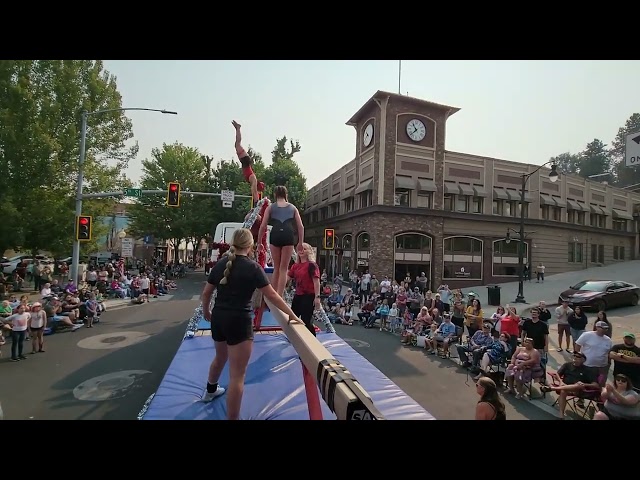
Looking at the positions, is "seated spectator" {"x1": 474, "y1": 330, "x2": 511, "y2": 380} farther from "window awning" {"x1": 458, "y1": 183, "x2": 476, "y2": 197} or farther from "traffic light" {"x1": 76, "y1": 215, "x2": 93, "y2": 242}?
"window awning" {"x1": 458, "y1": 183, "x2": 476, "y2": 197}

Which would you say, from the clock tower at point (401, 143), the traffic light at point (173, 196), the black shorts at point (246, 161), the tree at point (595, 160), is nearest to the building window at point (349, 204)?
the clock tower at point (401, 143)

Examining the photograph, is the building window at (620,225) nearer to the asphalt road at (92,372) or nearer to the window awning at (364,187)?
the window awning at (364,187)

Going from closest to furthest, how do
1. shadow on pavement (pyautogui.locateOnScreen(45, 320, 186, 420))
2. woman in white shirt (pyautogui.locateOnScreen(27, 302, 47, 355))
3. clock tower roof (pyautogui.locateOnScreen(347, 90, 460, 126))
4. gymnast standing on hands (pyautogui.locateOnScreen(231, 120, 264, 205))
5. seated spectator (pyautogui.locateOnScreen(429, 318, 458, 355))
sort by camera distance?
shadow on pavement (pyautogui.locateOnScreen(45, 320, 186, 420)), gymnast standing on hands (pyautogui.locateOnScreen(231, 120, 264, 205)), woman in white shirt (pyautogui.locateOnScreen(27, 302, 47, 355)), seated spectator (pyautogui.locateOnScreen(429, 318, 458, 355)), clock tower roof (pyautogui.locateOnScreen(347, 90, 460, 126))

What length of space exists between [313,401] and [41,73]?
18.2 m

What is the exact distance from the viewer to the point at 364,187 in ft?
84.4

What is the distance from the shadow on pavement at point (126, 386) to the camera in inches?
237

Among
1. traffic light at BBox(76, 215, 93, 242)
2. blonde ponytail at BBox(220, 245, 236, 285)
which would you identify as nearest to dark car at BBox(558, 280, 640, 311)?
blonde ponytail at BBox(220, 245, 236, 285)

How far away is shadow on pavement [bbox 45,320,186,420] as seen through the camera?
602 cm

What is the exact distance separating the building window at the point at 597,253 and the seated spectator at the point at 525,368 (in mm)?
34083

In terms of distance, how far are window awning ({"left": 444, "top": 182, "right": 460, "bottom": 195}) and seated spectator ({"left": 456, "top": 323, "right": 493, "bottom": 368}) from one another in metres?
18.4
